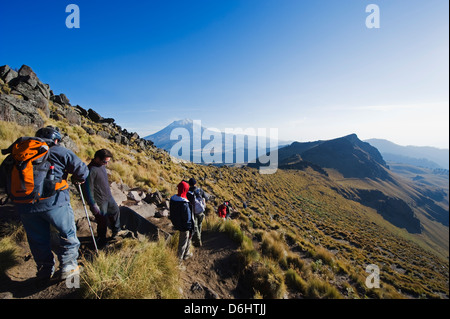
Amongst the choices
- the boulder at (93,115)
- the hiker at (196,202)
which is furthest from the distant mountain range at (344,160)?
the hiker at (196,202)

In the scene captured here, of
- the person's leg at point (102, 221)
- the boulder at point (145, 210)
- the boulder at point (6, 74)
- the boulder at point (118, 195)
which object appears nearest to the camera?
the person's leg at point (102, 221)

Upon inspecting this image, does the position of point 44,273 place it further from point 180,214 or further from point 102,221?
point 180,214

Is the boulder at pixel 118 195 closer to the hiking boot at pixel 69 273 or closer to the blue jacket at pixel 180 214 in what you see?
the blue jacket at pixel 180 214

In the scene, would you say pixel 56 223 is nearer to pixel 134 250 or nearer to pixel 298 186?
pixel 134 250

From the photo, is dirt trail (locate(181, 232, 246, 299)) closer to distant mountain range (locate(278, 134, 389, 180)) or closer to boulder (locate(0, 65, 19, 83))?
boulder (locate(0, 65, 19, 83))

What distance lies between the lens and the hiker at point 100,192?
4078 millimetres

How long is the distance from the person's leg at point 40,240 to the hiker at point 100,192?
3.77 feet

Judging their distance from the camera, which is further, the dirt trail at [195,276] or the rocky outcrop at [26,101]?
the rocky outcrop at [26,101]

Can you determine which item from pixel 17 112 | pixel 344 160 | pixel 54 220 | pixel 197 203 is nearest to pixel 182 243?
pixel 197 203

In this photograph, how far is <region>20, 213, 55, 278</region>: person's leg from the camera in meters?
2.82

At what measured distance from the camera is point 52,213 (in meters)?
2.81

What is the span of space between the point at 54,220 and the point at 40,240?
0.51 meters

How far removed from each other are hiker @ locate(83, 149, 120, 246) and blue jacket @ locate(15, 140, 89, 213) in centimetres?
80
